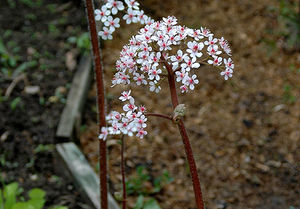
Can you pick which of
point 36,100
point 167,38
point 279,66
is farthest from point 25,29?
point 167,38

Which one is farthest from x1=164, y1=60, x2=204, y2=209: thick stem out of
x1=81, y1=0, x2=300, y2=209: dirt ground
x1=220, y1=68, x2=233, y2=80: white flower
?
x1=81, y1=0, x2=300, y2=209: dirt ground

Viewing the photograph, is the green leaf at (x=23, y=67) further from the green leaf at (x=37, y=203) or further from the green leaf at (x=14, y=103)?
the green leaf at (x=37, y=203)

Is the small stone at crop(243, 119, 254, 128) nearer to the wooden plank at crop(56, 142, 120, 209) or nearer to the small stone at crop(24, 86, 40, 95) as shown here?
the wooden plank at crop(56, 142, 120, 209)

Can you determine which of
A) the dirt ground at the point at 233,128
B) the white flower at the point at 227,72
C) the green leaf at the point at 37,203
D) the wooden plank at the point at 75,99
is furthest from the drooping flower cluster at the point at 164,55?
the wooden plank at the point at 75,99

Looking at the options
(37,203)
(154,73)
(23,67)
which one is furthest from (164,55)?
(23,67)

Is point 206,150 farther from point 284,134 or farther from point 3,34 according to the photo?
point 3,34
